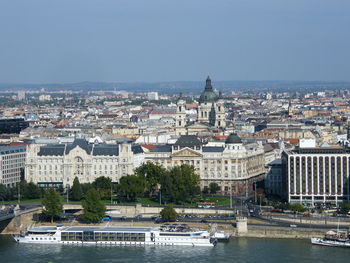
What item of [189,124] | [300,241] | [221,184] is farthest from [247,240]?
[189,124]

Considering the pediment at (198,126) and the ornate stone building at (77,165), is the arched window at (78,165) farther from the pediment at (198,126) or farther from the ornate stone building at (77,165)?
the pediment at (198,126)

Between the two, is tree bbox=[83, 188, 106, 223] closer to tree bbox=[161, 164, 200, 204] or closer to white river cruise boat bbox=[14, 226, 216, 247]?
white river cruise boat bbox=[14, 226, 216, 247]

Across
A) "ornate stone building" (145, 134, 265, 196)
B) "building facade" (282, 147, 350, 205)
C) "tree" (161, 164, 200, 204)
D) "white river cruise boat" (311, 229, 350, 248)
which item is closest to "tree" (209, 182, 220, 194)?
"ornate stone building" (145, 134, 265, 196)

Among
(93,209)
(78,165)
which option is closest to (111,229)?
(93,209)

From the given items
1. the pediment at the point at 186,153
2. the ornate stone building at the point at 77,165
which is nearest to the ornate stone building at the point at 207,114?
the pediment at the point at 186,153

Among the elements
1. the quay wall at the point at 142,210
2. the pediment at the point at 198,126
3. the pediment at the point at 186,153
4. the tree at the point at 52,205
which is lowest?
the quay wall at the point at 142,210

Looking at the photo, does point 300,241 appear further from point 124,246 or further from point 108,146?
point 108,146

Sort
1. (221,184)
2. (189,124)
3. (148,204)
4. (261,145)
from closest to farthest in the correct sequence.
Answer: (148,204) < (221,184) < (261,145) < (189,124)
